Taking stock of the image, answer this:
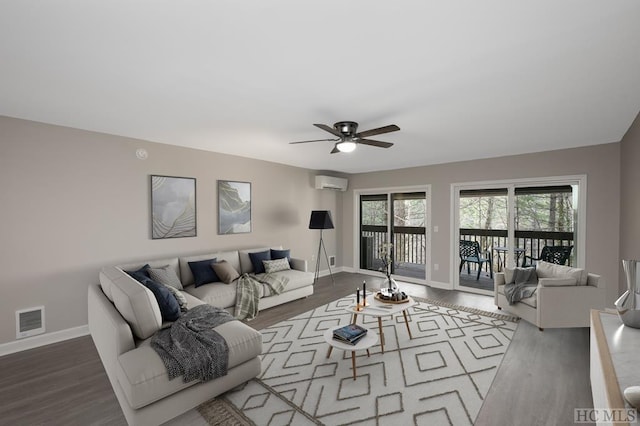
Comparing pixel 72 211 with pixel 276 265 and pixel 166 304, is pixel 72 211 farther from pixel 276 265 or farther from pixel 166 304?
pixel 276 265

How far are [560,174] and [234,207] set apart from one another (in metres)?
5.27

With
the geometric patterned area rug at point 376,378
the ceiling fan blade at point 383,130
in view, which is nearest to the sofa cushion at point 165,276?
the geometric patterned area rug at point 376,378

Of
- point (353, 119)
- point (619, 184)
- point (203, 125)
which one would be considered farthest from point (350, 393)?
point (619, 184)

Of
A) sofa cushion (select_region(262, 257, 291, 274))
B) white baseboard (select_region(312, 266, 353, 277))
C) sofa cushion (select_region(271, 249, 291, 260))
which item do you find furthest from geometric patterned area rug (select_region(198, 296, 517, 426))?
white baseboard (select_region(312, 266, 353, 277))

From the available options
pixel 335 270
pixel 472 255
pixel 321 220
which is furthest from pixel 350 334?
pixel 335 270

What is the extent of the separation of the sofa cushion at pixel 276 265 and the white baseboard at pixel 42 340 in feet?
7.78

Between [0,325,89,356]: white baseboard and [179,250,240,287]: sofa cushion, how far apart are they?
1.21 meters

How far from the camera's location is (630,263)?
1.80 meters

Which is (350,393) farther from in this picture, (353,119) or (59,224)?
(59,224)

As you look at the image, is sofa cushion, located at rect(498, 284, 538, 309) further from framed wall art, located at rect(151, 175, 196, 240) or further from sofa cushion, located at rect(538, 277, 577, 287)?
framed wall art, located at rect(151, 175, 196, 240)

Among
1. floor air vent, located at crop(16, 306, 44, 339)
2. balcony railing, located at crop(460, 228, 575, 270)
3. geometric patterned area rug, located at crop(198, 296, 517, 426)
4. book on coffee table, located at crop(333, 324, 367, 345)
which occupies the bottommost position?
geometric patterned area rug, located at crop(198, 296, 517, 426)

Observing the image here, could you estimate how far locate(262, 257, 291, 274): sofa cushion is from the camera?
15.1ft

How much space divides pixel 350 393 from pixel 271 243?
11.7 feet

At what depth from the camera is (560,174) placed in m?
4.32
